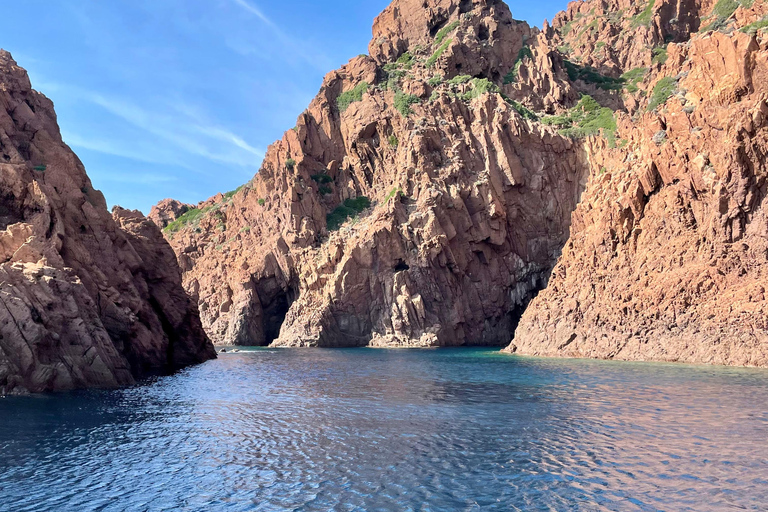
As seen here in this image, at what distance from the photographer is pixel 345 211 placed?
104 metres

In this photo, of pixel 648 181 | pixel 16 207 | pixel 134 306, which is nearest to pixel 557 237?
pixel 648 181

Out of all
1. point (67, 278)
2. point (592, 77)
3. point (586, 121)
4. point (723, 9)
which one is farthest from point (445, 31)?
point (67, 278)

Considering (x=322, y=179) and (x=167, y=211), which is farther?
(x=167, y=211)

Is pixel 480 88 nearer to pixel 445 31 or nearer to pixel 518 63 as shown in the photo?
pixel 518 63

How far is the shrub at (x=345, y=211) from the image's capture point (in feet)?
332

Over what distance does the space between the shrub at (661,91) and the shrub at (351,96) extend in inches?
2096

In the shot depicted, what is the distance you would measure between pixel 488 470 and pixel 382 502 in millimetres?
4034

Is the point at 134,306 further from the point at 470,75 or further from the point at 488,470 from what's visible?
the point at 470,75

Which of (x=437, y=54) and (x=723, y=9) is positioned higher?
(x=723, y=9)

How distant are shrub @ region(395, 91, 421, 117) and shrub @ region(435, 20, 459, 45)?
20816 mm

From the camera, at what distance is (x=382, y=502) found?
14531 mm

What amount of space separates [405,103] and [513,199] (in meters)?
27.5

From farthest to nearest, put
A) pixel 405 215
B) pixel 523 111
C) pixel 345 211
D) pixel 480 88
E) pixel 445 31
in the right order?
pixel 445 31 < pixel 345 211 < pixel 480 88 < pixel 523 111 < pixel 405 215

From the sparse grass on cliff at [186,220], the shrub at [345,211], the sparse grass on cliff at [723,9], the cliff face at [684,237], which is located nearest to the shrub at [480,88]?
the shrub at [345,211]
